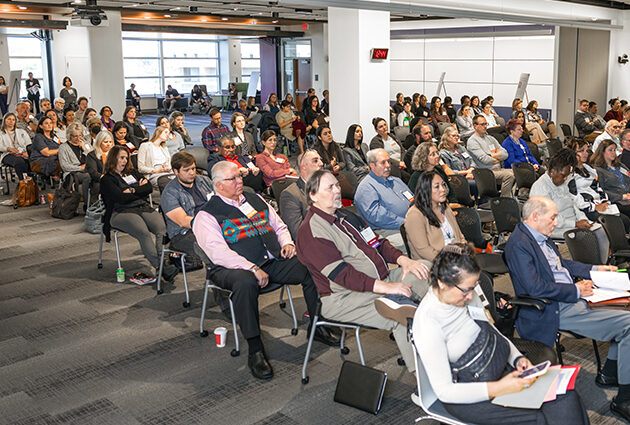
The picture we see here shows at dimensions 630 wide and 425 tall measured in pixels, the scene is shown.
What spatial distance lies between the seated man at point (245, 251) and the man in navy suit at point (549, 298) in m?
1.39

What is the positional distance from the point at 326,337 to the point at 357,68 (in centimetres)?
693

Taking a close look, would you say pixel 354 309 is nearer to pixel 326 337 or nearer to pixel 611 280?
pixel 326 337

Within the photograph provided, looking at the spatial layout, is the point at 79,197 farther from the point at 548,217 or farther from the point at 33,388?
the point at 548,217

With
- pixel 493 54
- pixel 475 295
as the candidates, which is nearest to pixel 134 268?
pixel 475 295

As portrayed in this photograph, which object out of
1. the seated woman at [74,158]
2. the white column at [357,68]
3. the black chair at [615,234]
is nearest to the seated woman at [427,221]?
the black chair at [615,234]

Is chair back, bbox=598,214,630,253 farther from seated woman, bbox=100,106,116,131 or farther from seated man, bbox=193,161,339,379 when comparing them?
seated woman, bbox=100,106,116,131

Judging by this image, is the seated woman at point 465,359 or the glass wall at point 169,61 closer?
the seated woman at point 465,359

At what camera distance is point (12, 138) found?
10.4 metres

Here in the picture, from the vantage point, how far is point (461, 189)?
22.2 ft

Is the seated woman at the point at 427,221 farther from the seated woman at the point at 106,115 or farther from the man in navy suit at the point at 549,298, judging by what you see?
the seated woman at the point at 106,115

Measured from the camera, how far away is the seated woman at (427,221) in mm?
4422

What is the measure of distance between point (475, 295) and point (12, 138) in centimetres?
926

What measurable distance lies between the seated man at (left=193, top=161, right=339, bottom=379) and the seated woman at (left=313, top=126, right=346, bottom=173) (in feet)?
11.4

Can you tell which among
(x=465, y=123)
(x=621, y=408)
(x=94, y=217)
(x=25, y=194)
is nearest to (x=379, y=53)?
(x=465, y=123)
